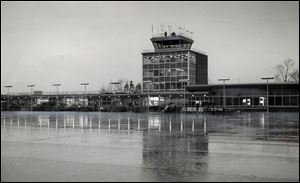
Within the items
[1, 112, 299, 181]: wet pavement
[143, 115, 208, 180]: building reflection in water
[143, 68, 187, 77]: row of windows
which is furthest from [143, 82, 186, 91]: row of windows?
[1, 112, 299, 181]: wet pavement

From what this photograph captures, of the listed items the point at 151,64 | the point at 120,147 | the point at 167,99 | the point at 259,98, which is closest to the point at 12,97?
the point at 151,64

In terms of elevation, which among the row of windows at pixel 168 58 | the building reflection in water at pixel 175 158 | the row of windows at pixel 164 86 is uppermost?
the row of windows at pixel 168 58

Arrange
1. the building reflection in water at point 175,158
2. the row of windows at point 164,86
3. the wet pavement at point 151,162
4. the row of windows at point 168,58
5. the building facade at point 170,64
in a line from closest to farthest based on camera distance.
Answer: the wet pavement at point 151,162 < the building reflection in water at point 175,158 < the row of windows at point 168,58 < the building facade at point 170,64 < the row of windows at point 164,86

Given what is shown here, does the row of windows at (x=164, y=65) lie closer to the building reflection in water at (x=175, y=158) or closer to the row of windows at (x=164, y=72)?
the row of windows at (x=164, y=72)

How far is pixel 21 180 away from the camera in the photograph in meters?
8.88

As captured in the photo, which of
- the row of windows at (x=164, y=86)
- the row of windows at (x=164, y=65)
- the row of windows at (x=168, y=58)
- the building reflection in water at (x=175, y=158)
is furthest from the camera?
the row of windows at (x=164, y=86)

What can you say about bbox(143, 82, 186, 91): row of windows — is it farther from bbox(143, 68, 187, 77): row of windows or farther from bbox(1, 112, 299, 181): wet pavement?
bbox(1, 112, 299, 181): wet pavement

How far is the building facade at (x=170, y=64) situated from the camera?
124250 mm

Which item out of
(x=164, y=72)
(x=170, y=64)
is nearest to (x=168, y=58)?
(x=170, y=64)

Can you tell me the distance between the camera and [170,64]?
126 metres

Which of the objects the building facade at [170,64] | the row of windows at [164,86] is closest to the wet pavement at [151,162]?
the building facade at [170,64]

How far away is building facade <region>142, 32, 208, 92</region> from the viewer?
124250mm

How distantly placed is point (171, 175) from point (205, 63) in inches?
5254

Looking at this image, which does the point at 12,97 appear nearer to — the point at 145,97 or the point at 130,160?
the point at 145,97
